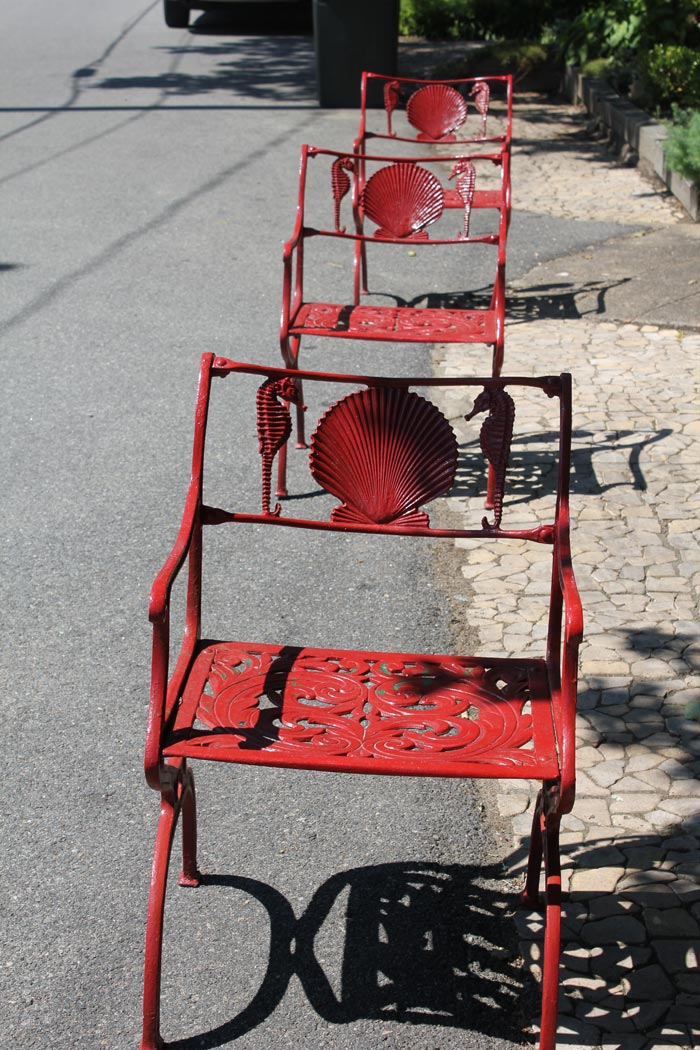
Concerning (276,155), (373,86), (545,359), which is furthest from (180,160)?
(545,359)

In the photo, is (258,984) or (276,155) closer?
(258,984)

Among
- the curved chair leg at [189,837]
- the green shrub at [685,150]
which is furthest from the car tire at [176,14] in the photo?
the curved chair leg at [189,837]

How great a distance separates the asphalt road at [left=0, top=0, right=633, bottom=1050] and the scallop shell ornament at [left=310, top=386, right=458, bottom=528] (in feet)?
2.64

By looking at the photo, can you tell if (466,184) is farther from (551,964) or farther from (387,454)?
(551,964)

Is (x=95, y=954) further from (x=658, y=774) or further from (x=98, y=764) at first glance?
(x=658, y=774)

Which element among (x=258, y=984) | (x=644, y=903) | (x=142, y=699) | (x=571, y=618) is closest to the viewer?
(x=571, y=618)

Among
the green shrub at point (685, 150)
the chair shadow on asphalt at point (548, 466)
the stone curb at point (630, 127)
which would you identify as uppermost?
the green shrub at point (685, 150)

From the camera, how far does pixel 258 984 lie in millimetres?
2713

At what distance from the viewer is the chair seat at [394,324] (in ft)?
17.0

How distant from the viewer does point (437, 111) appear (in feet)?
27.0

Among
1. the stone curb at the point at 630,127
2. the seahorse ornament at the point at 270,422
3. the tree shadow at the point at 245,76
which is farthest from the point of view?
the tree shadow at the point at 245,76

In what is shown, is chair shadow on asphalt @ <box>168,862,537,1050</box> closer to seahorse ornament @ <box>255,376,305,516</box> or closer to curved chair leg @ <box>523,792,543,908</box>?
curved chair leg @ <box>523,792,543,908</box>

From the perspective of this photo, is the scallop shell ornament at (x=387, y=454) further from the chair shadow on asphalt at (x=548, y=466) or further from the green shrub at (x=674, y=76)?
the green shrub at (x=674, y=76)

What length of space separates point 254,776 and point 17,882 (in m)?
0.72
